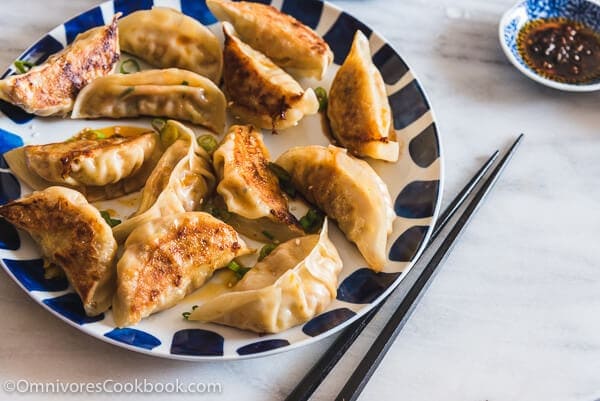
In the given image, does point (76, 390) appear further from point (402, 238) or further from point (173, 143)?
point (402, 238)

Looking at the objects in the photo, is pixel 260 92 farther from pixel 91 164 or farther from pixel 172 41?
pixel 91 164

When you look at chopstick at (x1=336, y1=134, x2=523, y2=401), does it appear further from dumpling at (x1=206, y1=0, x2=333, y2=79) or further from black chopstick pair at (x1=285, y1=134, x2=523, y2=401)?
dumpling at (x1=206, y1=0, x2=333, y2=79)

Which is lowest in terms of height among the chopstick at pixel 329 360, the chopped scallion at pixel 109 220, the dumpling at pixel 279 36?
the chopstick at pixel 329 360

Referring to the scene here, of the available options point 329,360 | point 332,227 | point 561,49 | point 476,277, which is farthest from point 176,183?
point 561,49

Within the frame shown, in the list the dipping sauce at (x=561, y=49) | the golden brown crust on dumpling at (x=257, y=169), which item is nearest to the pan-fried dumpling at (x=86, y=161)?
the golden brown crust on dumpling at (x=257, y=169)

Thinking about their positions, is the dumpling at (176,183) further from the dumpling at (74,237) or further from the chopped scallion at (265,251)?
the chopped scallion at (265,251)

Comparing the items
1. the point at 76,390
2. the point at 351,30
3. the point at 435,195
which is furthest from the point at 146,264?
the point at 351,30
